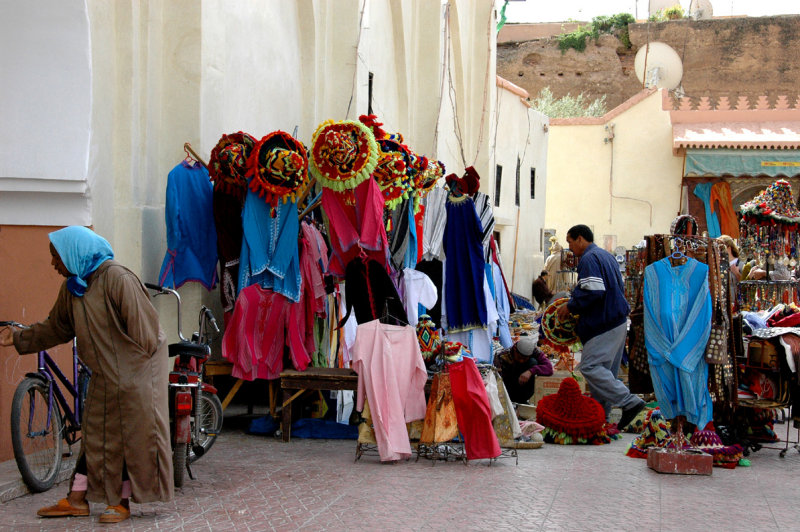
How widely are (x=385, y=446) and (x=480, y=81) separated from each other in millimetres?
11705

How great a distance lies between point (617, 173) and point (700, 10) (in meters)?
20.2

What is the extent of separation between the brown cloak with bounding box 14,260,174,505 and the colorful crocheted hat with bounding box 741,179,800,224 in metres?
8.82

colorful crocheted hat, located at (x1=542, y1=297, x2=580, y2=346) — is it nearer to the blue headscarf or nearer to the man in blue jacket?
the man in blue jacket

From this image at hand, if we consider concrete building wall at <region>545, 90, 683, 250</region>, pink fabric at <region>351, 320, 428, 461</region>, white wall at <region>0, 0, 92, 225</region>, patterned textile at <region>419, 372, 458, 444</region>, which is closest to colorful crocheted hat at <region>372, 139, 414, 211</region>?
pink fabric at <region>351, 320, 428, 461</region>

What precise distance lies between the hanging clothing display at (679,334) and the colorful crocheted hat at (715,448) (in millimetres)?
262

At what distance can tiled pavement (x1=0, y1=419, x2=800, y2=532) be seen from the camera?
5.44m

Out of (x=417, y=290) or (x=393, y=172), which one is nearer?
(x=393, y=172)

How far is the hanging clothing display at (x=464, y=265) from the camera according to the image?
394 inches

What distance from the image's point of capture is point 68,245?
17.0 feet

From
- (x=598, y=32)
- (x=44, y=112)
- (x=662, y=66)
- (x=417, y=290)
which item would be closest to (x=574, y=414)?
(x=417, y=290)

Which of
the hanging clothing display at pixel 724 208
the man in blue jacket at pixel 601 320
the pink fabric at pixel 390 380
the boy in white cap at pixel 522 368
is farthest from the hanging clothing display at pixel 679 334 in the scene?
the hanging clothing display at pixel 724 208

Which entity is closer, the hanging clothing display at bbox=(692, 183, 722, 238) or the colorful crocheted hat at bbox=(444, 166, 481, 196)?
the colorful crocheted hat at bbox=(444, 166, 481, 196)

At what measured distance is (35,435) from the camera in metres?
5.75

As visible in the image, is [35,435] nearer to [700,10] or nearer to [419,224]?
[419,224]
